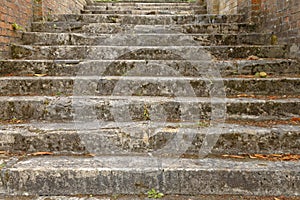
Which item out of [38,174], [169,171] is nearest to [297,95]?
[169,171]

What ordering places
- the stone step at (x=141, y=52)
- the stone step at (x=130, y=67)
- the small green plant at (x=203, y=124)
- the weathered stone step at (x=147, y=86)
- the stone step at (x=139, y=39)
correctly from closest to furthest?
the small green plant at (x=203, y=124), the weathered stone step at (x=147, y=86), the stone step at (x=130, y=67), the stone step at (x=141, y=52), the stone step at (x=139, y=39)

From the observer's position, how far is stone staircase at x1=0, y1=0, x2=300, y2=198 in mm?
1655

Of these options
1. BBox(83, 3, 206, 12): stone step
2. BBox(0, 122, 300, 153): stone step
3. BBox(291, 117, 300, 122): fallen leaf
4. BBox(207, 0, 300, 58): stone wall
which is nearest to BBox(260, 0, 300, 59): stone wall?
BBox(207, 0, 300, 58): stone wall

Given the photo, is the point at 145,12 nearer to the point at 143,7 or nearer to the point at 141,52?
the point at 143,7

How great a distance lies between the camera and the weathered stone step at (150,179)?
1633 millimetres

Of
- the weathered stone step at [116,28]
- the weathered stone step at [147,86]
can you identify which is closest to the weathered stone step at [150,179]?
the weathered stone step at [147,86]

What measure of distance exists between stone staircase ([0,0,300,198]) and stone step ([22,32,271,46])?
12mm

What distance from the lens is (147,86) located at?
2.42 metres

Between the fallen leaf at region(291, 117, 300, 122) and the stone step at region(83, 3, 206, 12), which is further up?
the stone step at region(83, 3, 206, 12)

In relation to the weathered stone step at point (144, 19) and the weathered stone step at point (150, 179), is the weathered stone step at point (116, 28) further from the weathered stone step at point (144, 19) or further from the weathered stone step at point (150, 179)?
the weathered stone step at point (150, 179)

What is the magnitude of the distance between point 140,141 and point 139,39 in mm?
1624

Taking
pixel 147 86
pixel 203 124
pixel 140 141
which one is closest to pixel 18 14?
pixel 147 86

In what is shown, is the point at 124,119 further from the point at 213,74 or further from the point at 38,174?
the point at 213,74

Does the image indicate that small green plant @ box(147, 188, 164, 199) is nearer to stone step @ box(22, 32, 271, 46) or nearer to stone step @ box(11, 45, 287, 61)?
stone step @ box(11, 45, 287, 61)
